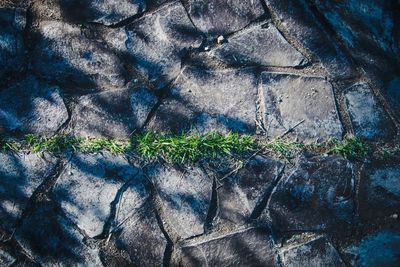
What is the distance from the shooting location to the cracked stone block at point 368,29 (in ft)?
10.1

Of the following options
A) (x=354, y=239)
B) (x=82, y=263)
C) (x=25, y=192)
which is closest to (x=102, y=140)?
(x=25, y=192)

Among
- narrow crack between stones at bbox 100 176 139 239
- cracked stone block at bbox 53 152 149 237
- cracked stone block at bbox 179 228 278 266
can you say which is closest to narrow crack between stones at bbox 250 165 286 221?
cracked stone block at bbox 179 228 278 266

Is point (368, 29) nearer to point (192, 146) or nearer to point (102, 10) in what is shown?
point (192, 146)

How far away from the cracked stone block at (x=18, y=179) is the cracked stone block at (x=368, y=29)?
91.4 inches

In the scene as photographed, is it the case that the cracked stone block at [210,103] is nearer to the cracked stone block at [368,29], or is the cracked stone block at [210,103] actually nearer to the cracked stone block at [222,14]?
the cracked stone block at [222,14]

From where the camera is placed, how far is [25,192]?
288cm

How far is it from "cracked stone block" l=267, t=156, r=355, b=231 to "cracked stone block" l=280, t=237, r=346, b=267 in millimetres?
113

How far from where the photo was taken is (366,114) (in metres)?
3.10

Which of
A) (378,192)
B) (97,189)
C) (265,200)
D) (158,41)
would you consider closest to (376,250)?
(378,192)

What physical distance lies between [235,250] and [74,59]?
1.80 m

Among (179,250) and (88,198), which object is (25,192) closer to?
(88,198)

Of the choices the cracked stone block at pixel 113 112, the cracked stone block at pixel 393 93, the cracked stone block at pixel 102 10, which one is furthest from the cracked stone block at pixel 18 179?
the cracked stone block at pixel 393 93

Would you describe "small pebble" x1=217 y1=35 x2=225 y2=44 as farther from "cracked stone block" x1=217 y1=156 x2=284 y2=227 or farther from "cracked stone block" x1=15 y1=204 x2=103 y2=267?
"cracked stone block" x1=15 y1=204 x2=103 y2=267

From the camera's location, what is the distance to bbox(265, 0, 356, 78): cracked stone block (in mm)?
3117
